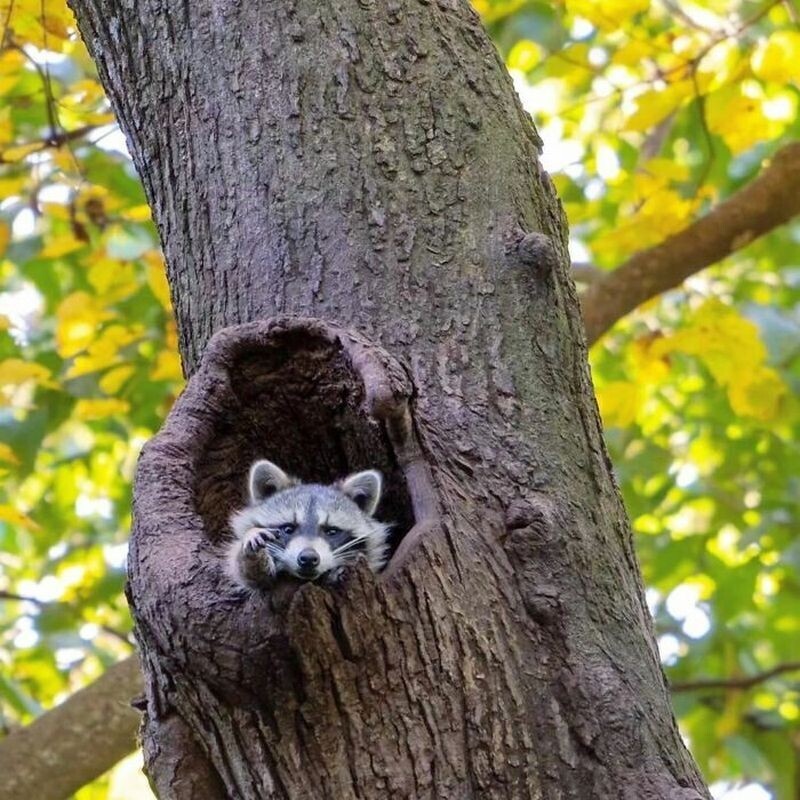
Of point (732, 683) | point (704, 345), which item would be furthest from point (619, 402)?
point (732, 683)

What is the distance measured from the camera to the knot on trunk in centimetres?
244

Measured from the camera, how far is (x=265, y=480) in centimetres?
355

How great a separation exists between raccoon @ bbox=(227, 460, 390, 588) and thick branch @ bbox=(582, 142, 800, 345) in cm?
246

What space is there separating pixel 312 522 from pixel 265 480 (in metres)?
0.28

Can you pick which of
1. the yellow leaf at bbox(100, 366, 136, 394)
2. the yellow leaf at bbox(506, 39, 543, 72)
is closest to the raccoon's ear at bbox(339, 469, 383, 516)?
the yellow leaf at bbox(100, 366, 136, 394)

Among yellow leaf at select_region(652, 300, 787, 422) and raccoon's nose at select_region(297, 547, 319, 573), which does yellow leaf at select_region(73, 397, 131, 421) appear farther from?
raccoon's nose at select_region(297, 547, 319, 573)

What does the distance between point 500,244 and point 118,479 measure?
5.57 m

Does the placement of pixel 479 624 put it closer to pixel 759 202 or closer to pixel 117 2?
pixel 117 2

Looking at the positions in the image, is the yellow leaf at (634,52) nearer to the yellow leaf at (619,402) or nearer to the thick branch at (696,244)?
the thick branch at (696,244)

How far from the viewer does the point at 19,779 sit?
4992 millimetres

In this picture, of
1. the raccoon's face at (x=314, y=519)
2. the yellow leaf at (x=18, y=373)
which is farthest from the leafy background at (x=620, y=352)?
the raccoon's face at (x=314, y=519)

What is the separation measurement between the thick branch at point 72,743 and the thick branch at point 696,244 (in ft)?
8.55

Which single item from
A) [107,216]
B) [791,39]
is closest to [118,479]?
[107,216]

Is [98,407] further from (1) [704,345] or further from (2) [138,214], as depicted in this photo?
(1) [704,345]
